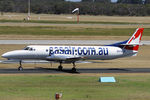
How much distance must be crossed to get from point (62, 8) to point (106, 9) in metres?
20.0

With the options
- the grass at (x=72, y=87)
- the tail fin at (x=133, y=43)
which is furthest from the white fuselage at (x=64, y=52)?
the grass at (x=72, y=87)

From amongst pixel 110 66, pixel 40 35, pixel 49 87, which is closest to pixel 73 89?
pixel 49 87

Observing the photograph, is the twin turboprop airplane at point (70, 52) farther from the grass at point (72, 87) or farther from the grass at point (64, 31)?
the grass at point (64, 31)

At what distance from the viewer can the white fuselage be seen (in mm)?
38781

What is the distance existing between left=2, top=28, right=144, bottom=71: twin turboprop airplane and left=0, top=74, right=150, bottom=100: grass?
419 cm

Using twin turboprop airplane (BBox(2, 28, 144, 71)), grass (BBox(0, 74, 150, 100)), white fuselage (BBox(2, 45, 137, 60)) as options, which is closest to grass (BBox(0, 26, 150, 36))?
twin turboprop airplane (BBox(2, 28, 144, 71))

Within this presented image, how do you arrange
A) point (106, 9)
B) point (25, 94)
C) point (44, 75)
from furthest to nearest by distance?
point (106, 9) → point (44, 75) → point (25, 94)

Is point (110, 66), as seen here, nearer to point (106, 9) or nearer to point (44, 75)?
point (44, 75)

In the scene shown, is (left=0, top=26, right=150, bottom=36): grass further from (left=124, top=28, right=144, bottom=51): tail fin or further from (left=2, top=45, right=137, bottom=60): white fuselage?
(left=2, top=45, right=137, bottom=60): white fuselage

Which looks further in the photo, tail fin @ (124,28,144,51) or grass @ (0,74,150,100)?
tail fin @ (124,28,144,51)

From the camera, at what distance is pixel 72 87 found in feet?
96.8

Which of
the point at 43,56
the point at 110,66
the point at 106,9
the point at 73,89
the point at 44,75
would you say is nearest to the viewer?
A: the point at 73,89

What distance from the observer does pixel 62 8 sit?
7323 inches

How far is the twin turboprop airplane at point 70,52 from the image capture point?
38.7 m
